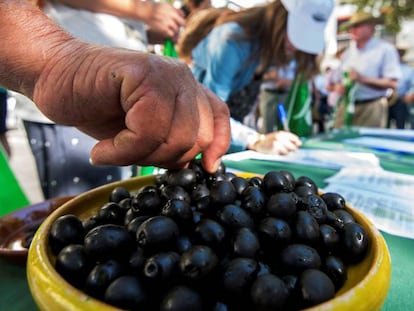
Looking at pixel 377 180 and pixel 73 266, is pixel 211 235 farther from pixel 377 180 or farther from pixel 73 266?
pixel 377 180

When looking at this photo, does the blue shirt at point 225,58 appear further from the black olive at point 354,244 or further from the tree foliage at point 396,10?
the tree foliage at point 396,10

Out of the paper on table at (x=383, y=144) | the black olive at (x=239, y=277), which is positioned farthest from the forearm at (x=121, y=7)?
the paper on table at (x=383, y=144)

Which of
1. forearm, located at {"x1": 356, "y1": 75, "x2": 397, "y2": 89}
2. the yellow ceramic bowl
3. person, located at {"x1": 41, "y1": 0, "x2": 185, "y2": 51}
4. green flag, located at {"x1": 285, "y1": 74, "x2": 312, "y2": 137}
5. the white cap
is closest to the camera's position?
the yellow ceramic bowl

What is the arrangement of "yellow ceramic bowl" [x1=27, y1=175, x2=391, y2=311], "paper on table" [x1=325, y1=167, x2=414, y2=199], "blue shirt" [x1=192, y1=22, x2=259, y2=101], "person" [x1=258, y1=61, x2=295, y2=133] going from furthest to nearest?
"person" [x1=258, y1=61, x2=295, y2=133]
"blue shirt" [x1=192, y1=22, x2=259, y2=101]
"paper on table" [x1=325, y1=167, x2=414, y2=199]
"yellow ceramic bowl" [x1=27, y1=175, x2=391, y2=311]

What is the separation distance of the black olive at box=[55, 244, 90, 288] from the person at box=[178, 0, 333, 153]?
1.13 metres

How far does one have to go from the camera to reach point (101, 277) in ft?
1.03

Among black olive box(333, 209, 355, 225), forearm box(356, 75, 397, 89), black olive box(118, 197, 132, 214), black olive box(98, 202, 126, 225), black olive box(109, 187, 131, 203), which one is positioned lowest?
forearm box(356, 75, 397, 89)

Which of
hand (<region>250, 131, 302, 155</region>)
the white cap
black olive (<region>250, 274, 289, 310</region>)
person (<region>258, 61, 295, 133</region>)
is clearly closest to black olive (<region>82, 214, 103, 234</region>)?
black olive (<region>250, 274, 289, 310</region>)

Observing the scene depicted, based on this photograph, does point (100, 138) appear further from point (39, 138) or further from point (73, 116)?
point (39, 138)

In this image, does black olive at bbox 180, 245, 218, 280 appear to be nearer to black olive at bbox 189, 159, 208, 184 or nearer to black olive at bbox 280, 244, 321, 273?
black olive at bbox 280, 244, 321, 273

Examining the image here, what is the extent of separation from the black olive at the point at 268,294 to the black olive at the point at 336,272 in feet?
0.23

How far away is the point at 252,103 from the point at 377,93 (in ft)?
6.41

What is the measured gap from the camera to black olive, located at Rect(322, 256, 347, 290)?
35 cm

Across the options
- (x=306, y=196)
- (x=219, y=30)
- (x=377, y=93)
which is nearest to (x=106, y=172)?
(x=219, y=30)
